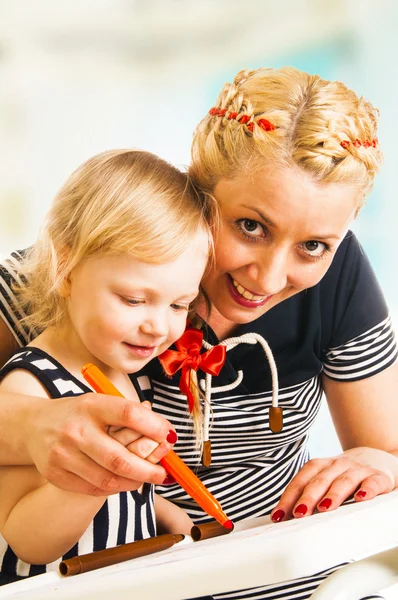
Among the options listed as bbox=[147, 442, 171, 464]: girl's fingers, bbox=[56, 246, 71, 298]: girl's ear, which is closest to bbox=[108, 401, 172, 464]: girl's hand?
bbox=[147, 442, 171, 464]: girl's fingers

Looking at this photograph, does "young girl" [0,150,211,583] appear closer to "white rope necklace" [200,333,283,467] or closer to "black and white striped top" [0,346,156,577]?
"black and white striped top" [0,346,156,577]

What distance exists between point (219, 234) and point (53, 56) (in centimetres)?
193

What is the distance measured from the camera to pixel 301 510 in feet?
2.97

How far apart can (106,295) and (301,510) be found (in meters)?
0.35

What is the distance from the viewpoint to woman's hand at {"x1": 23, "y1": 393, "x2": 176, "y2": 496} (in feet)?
2.30

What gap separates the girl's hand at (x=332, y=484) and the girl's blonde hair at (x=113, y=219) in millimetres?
321

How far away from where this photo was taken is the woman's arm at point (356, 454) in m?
0.94

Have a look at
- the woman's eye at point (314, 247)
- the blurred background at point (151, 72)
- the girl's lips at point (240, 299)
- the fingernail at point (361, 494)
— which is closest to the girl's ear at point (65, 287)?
the girl's lips at point (240, 299)

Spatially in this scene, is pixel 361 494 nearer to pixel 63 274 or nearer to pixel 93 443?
pixel 93 443

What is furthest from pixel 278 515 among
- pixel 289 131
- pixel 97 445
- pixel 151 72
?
pixel 151 72

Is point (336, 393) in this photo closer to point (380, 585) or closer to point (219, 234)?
point (219, 234)

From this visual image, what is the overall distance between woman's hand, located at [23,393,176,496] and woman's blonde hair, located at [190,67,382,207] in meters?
0.47

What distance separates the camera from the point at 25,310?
122 cm

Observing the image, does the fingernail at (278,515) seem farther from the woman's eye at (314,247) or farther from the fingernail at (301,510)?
the woman's eye at (314,247)
